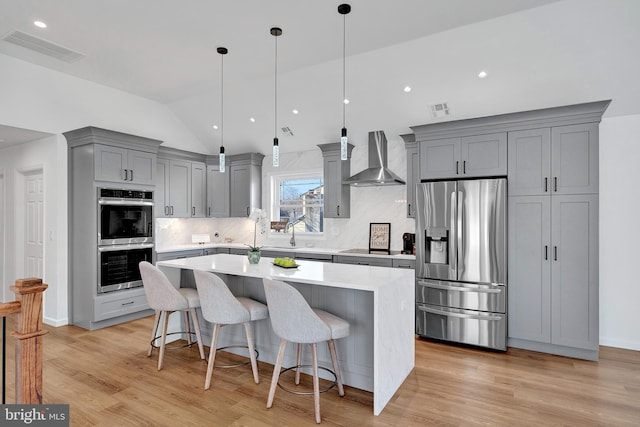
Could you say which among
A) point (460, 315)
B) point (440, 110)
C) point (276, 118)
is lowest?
point (460, 315)

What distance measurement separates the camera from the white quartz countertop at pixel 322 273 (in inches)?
103

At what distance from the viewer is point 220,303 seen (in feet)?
9.51

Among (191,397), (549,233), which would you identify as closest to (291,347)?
(191,397)

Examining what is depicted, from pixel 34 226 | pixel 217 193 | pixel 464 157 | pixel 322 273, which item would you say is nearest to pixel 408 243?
pixel 464 157

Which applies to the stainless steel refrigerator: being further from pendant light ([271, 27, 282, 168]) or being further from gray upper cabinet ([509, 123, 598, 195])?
pendant light ([271, 27, 282, 168])

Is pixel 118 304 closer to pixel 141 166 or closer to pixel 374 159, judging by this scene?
pixel 141 166

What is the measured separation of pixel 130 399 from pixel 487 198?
378 cm

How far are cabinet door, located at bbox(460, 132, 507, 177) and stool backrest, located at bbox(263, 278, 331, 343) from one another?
8.52 ft

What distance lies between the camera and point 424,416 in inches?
99.2

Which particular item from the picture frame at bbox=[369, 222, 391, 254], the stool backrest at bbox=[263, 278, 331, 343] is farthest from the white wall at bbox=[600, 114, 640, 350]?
the stool backrest at bbox=[263, 278, 331, 343]

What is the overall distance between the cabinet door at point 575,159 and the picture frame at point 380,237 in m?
2.15

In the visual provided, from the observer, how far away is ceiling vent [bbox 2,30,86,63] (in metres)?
3.59

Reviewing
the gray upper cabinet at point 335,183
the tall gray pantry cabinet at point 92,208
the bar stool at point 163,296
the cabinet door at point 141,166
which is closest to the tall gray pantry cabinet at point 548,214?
the gray upper cabinet at point 335,183

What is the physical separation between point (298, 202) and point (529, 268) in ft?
11.9
